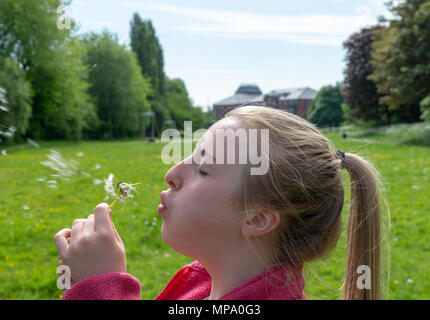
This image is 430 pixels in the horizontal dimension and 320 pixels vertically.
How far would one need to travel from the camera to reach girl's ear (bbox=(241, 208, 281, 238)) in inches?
45.2

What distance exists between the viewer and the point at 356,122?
3944 centimetres

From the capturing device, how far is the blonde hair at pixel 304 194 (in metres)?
1.16

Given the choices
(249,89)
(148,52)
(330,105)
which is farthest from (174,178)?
(330,105)

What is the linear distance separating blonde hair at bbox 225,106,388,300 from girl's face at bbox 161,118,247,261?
4cm

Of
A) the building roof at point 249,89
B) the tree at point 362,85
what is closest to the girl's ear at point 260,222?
the building roof at point 249,89

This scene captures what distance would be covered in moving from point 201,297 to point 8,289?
2.78 metres

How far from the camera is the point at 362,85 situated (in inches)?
1350

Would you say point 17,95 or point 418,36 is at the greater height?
point 418,36

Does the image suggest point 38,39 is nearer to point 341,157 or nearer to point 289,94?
point 341,157

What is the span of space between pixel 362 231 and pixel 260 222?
1.26 ft

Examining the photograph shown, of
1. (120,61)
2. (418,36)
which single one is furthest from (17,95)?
(418,36)

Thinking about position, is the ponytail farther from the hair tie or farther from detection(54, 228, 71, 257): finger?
detection(54, 228, 71, 257): finger
